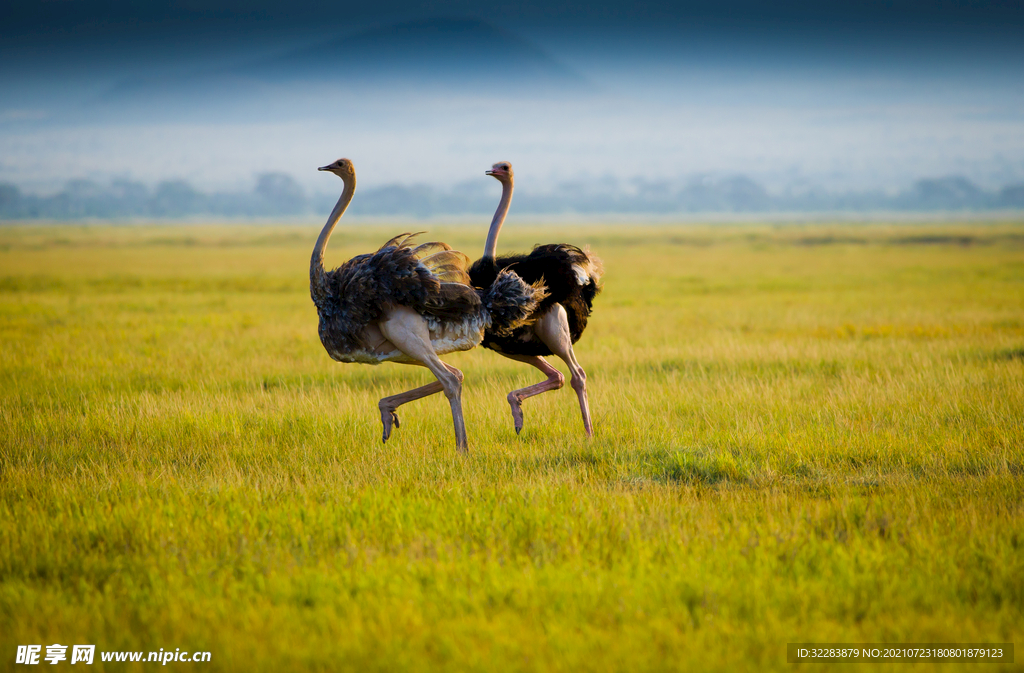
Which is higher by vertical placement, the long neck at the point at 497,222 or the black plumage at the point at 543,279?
the long neck at the point at 497,222

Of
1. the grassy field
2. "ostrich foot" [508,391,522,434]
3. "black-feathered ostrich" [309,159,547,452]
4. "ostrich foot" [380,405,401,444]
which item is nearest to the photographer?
the grassy field

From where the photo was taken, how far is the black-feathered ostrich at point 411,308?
685 cm

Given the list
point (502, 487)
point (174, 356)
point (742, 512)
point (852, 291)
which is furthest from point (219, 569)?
point (852, 291)

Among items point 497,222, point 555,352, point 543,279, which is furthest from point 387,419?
point 497,222

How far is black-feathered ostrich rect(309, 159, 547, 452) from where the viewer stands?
6.85 meters

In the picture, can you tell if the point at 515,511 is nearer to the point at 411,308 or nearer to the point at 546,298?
the point at 411,308

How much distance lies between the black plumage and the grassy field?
33.3 inches

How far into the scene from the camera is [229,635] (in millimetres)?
3857

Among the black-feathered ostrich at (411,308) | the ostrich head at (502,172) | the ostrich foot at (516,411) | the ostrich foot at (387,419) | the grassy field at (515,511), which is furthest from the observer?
the ostrich head at (502,172)

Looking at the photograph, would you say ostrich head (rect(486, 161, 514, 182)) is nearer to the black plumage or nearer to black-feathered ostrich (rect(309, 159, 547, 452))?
the black plumage

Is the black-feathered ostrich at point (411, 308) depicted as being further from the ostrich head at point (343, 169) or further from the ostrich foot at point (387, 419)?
the ostrich head at point (343, 169)

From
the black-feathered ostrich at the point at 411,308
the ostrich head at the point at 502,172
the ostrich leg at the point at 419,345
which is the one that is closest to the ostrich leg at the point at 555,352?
the black-feathered ostrich at the point at 411,308

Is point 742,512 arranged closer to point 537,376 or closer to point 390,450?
point 390,450

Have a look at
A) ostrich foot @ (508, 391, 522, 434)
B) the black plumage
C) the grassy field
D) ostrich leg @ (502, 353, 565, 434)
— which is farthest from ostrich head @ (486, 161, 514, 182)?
the grassy field
